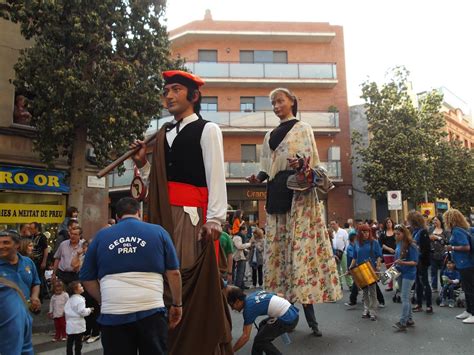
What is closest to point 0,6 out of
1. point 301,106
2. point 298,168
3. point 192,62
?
point 298,168

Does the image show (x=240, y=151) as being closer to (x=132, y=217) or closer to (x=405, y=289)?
(x=405, y=289)

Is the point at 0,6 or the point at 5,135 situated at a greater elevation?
the point at 0,6

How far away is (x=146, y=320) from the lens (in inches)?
118

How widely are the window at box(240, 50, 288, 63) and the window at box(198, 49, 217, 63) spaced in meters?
1.85

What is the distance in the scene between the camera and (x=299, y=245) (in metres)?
5.29

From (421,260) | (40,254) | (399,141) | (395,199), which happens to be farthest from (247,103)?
(421,260)

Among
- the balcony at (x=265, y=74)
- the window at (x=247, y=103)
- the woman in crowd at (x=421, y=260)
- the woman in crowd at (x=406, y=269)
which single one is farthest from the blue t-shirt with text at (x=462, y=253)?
the window at (x=247, y=103)

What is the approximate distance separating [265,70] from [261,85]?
1.01 metres

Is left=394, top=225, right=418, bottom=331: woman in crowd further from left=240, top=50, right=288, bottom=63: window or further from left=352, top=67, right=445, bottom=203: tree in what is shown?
left=240, top=50, right=288, bottom=63: window

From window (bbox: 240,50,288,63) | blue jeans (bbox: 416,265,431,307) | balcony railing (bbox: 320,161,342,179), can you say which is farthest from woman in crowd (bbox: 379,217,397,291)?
window (bbox: 240,50,288,63)

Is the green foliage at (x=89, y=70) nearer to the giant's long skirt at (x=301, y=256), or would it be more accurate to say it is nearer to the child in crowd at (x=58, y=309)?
the child in crowd at (x=58, y=309)

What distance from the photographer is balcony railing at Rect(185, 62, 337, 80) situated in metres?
30.7

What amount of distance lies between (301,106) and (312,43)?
4752mm

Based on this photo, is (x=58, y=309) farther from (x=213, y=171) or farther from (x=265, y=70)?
(x=265, y=70)
